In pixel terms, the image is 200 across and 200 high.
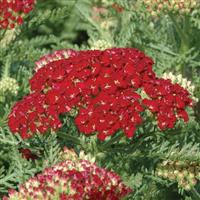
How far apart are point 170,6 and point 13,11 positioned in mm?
1464

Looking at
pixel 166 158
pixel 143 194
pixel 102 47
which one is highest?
pixel 102 47

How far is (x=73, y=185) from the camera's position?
3666mm

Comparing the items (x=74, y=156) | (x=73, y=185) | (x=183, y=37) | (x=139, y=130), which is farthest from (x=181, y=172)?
(x=183, y=37)

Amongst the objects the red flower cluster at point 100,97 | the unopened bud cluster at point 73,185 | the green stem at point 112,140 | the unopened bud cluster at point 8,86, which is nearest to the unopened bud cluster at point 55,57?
the unopened bud cluster at point 8,86

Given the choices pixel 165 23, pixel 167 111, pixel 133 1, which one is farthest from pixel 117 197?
pixel 133 1

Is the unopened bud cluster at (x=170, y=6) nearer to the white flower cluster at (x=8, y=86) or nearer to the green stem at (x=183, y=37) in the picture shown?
the green stem at (x=183, y=37)

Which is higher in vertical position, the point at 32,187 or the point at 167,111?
the point at 167,111

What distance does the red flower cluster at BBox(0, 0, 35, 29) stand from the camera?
19.5 feet

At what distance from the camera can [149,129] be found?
4531 mm

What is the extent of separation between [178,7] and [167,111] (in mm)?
1636

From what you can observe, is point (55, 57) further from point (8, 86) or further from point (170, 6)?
point (170, 6)

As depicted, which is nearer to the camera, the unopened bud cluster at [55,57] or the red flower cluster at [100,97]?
the red flower cluster at [100,97]

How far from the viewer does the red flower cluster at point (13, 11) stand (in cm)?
595

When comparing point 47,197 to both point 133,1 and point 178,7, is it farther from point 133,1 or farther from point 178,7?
point 133,1
